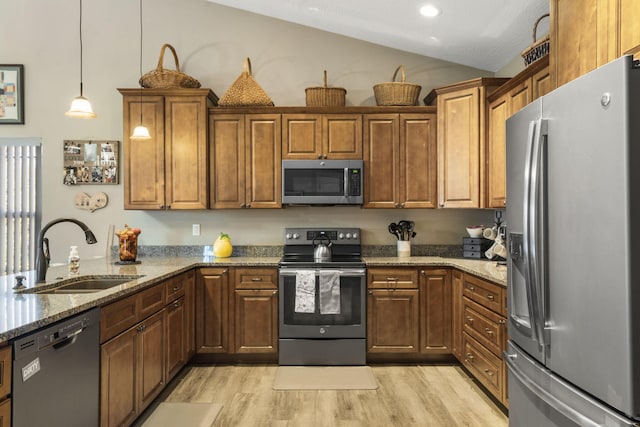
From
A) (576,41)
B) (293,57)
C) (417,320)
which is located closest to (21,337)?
(576,41)

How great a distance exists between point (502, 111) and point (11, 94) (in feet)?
14.7

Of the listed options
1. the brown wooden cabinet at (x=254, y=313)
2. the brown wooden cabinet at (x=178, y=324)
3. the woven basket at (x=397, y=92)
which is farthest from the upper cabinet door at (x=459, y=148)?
the brown wooden cabinet at (x=178, y=324)

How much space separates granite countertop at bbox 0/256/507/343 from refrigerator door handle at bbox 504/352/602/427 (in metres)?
0.80

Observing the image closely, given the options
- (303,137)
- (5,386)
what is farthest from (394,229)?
(5,386)

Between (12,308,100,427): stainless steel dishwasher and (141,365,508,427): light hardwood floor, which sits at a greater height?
(12,308,100,427): stainless steel dishwasher

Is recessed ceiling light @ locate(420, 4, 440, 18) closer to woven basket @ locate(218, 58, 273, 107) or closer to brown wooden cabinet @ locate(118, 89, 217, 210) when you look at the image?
woven basket @ locate(218, 58, 273, 107)

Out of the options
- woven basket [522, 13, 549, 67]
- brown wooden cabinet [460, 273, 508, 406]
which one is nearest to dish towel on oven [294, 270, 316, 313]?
brown wooden cabinet [460, 273, 508, 406]

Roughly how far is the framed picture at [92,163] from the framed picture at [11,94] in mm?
600

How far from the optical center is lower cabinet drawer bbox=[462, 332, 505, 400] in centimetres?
272

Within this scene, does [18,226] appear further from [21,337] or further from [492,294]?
[492,294]

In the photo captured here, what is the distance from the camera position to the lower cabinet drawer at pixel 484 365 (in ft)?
8.93

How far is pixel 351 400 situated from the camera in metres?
2.98

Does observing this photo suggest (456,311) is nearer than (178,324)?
No

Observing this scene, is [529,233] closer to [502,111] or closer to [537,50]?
[537,50]
